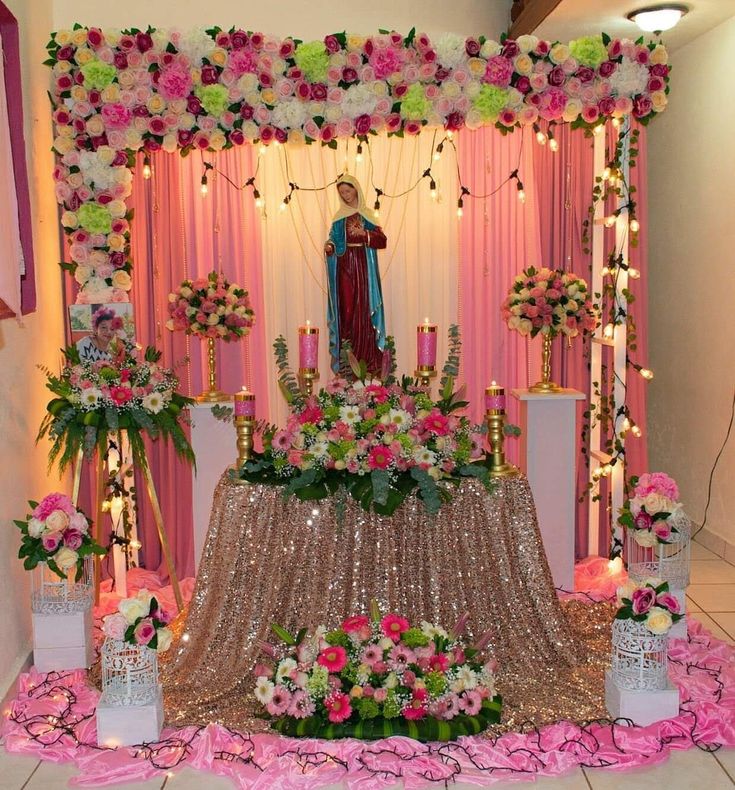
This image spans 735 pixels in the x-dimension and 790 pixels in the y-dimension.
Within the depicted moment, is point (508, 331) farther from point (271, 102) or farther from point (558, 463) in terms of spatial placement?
point (271, 102)

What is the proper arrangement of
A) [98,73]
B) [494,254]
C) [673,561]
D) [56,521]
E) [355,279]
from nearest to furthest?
[56,521]
[673,561]
[98,73]
[355,279]
[494,254]

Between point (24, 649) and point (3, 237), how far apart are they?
1.75m

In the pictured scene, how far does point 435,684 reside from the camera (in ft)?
10.8

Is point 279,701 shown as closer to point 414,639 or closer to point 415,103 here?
point 414,639

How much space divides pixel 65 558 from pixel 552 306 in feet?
8.65

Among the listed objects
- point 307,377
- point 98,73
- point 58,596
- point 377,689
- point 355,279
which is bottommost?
point 377,689

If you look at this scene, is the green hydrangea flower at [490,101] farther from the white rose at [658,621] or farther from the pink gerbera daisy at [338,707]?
the pink gerbera daisy at [338,707]

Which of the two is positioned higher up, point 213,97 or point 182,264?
point 213,97

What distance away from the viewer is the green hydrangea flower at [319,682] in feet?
10.7

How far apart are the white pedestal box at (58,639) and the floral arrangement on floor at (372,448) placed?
964 mm

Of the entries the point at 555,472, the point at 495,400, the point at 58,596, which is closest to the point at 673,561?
the point at 555,472

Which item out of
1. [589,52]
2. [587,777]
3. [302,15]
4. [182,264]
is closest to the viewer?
[587,777]

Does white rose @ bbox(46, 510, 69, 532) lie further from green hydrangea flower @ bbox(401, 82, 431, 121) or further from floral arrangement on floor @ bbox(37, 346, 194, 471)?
green hydrangea flower @ bbox(401, 82, 431, 121)

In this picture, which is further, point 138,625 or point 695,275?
point 695,275
